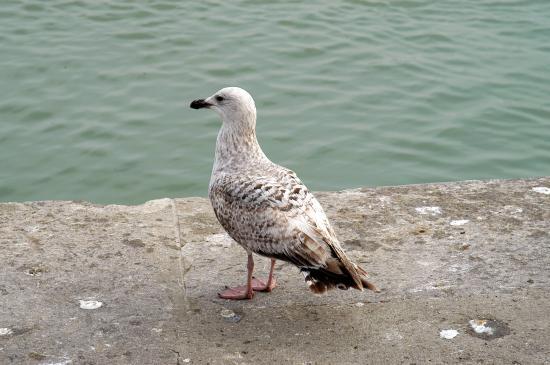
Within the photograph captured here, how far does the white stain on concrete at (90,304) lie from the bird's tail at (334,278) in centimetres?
116

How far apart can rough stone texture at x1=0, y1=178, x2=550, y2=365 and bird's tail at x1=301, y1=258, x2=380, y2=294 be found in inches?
9.2

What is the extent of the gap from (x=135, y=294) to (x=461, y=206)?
230cm

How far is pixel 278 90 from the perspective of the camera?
34.6 ft

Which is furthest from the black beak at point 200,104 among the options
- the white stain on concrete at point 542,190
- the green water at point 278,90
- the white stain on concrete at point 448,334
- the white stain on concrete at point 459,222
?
the green water at point 278,90

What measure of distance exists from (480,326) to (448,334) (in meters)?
0.19

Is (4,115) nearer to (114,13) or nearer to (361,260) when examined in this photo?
(114,13)

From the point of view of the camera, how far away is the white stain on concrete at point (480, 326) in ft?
15.0

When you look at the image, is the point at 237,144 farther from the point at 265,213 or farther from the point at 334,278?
the point at 334,278

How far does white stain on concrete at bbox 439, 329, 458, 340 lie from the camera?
14.8 ft

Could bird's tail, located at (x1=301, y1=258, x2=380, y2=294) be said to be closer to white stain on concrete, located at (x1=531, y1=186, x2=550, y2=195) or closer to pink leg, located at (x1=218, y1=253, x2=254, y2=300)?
pink leg, located at (x1=218, y1=253, x2=254, y2=300)

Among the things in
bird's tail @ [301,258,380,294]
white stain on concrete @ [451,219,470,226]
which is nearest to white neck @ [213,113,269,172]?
bird's tail @ [301,258,380,294]

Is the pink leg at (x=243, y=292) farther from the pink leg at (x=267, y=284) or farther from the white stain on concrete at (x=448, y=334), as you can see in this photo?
the white stain on concrete at (x=448, y=334)

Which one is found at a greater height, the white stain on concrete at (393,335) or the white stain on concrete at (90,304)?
the white stain on concrete at (393,335)

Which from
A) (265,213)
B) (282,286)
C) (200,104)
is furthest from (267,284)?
(200,104)
